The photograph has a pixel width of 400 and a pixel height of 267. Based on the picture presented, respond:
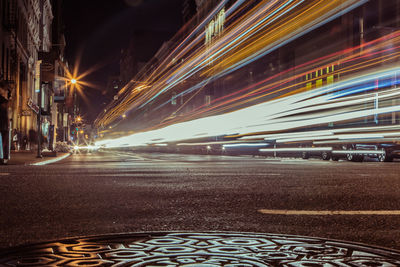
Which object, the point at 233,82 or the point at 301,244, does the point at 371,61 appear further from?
the point at 301,244

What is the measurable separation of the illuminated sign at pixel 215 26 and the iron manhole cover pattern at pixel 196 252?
70612 millimetres

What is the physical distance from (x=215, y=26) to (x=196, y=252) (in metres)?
77.1

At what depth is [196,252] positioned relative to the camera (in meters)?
3.64

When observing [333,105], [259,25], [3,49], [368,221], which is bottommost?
[368,221]

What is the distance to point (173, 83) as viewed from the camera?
3366 inches

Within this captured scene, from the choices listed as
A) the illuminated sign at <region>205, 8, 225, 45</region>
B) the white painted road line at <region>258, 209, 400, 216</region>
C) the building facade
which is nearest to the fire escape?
the building facade

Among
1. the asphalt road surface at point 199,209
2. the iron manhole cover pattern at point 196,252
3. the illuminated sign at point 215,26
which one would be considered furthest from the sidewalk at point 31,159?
the illuminated sign at point 215,26

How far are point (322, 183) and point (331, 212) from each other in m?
4.30

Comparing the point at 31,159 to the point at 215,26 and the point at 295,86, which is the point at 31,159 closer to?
the point at 295,86

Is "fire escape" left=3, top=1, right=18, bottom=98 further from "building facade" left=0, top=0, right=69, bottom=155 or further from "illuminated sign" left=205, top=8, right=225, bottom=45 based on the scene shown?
"illuminated sign" left=205, top=8, right=225, bottom=45

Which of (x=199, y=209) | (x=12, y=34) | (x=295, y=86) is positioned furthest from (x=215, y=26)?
(x=199, y=209)

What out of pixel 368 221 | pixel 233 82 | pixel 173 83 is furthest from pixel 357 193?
pixel 173 83

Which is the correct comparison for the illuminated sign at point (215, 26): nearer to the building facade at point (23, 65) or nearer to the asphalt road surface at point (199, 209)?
the building facade at point (23, 65)

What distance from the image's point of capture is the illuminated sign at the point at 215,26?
7531 cm
